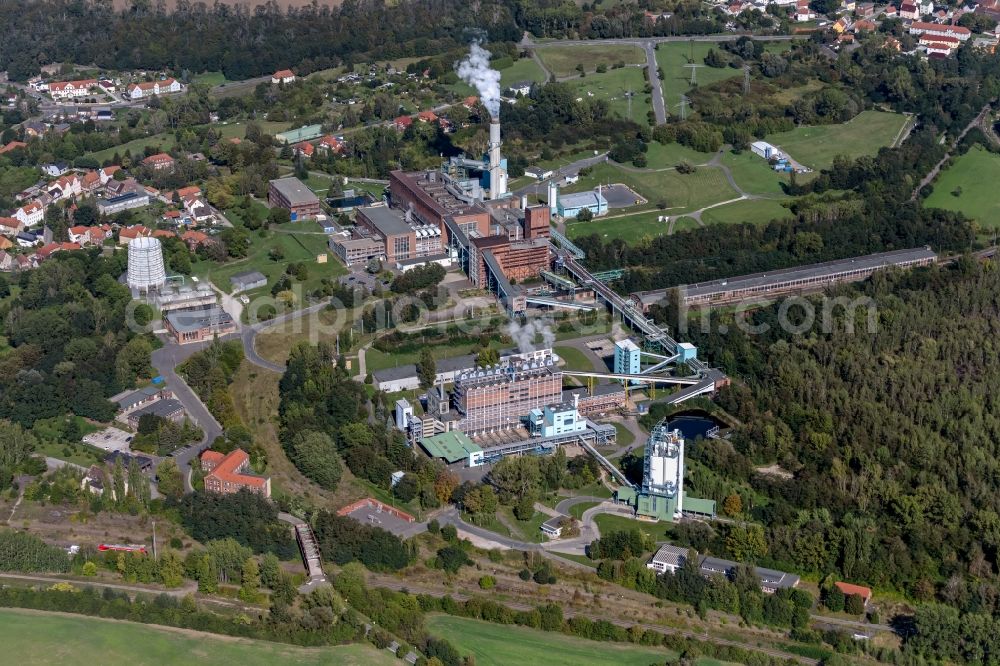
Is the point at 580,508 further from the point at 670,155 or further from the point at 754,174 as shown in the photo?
the point at 670,155

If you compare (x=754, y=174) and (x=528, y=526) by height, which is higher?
(x=754, y=174)

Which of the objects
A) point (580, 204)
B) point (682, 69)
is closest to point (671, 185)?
point (580, 204)

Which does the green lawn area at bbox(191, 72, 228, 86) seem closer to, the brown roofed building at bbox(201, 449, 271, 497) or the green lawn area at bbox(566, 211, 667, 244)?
the green lawn area at bbox(566, 211, 667, 244)

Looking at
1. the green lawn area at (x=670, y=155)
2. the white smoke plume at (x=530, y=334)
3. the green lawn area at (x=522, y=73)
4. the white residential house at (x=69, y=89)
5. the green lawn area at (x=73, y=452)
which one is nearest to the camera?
the green lawn area at (x=73, y=452)

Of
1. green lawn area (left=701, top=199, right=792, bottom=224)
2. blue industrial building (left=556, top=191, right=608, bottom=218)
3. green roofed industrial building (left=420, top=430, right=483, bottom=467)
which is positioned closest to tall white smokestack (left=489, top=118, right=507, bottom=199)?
blue industrial building (left=556, top=191, right=608, bottom=218)

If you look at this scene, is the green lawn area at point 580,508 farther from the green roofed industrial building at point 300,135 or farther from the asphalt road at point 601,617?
the green roofed industrial building at point 300,135

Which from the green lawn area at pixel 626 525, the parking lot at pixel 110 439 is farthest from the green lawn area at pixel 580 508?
the parking lot at pixel 110 439
